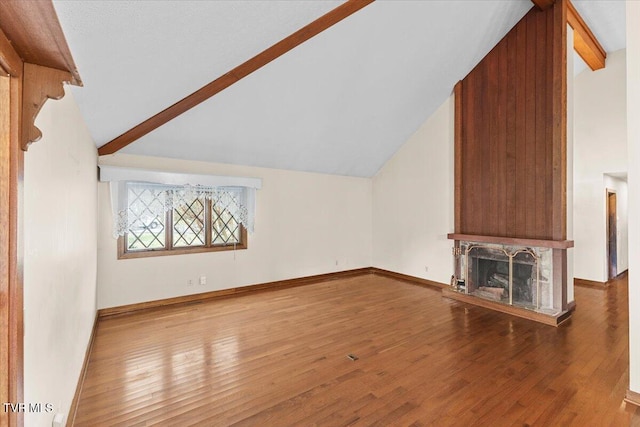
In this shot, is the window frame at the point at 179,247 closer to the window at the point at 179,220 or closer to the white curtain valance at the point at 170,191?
the window at the point at 179,220

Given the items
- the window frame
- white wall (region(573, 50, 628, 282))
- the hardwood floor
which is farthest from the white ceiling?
the hardwood floor

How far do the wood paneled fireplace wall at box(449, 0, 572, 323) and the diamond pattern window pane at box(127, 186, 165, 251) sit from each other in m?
4.40

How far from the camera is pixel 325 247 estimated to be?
5.97 metres

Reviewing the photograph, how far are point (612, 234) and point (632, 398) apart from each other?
5.05 m

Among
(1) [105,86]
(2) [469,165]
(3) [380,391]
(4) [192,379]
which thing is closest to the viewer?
(1) [105,86]

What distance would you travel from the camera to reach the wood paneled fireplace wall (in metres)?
3.80

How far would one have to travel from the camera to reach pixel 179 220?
4.43 meters

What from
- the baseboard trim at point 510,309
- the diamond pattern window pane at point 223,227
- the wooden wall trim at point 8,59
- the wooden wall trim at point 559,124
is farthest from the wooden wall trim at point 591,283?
the wooden wall trim at point 8,59

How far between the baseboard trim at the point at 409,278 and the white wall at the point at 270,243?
34 cm

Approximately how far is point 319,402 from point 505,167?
3950mm

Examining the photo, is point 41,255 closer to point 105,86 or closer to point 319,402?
point 105,86

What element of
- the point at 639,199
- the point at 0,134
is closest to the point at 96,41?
the point at 0,134

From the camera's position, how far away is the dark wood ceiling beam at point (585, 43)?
13.6 feet

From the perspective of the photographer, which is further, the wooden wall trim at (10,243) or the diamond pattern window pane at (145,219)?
the diamond pattern window pane at (145,219)
